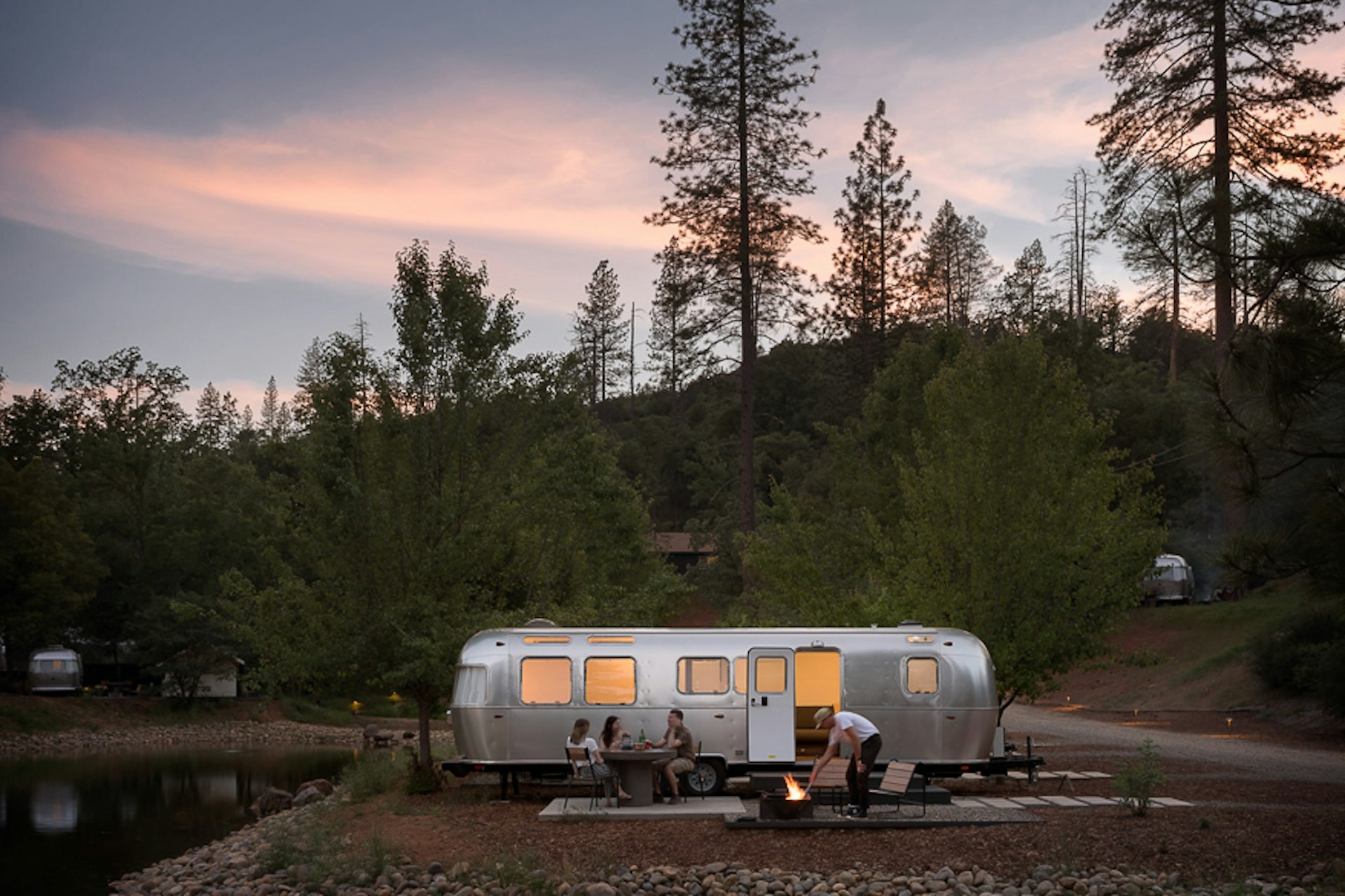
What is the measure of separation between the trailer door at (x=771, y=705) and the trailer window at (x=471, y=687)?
360 centimetres

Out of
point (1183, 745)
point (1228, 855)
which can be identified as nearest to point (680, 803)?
point (1228, 855)

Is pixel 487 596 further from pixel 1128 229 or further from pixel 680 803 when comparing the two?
pixel 1128 229

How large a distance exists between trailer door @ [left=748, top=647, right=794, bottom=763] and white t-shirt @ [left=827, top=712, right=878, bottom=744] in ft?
6.84

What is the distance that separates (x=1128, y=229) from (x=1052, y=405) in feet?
38.8

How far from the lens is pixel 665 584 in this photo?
22.5 m

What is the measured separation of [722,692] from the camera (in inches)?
679

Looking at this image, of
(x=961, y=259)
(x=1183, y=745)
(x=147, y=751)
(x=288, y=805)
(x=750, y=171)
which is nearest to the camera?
(x=1183, y=745)

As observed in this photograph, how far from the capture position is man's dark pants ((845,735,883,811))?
14656 millimetres

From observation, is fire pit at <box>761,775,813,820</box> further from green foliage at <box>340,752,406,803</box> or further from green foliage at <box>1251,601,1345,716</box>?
green foliage at <box>1251,601,1345,716</box>

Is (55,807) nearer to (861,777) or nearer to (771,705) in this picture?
(771,705)

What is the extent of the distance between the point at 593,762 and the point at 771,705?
260 centimetres

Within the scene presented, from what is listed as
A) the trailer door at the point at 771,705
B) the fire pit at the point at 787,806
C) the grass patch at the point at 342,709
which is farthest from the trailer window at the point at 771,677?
the grass patch at the point at 342,709

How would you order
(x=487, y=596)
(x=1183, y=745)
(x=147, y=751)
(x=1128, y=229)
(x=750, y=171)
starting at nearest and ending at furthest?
(x=1128, y=229)
(x=487, y=596)
(x=1183, y=745)
(x=750, y=171)
(x=147, y=751)

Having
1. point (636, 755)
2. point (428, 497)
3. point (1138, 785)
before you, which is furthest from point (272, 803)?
point (1138, 785)
